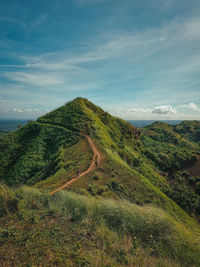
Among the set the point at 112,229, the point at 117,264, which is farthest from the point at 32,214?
the point at 117,264

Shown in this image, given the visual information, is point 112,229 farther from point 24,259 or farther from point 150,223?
point 24,259

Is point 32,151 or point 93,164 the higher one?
point 93,164

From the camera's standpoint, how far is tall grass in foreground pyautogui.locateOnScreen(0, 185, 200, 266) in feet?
11.4

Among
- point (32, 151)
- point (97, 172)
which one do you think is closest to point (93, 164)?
point (97, 172)

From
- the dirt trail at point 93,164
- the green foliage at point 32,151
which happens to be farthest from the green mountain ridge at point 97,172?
the dirt trail at point 93,164

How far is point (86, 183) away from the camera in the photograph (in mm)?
14156

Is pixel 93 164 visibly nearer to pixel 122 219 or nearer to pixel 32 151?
pixel 122 219

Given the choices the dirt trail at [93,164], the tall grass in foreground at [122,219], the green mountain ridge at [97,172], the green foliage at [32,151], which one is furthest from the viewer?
the green foliage at [32,151]

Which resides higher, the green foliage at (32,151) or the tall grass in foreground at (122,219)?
the tall grass in foreground at (122,219)

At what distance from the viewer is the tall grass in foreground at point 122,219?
11.4ft

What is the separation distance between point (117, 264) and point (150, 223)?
1.54 m

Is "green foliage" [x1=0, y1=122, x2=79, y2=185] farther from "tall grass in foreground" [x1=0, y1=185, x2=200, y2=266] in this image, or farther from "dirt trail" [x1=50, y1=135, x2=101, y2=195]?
"tall grass in foreground" [x1=0, y1=185, x2=200, y2=266]

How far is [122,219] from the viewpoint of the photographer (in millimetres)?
4105

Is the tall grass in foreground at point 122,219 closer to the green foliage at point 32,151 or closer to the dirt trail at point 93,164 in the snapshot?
the dirt trail at point 93,164
